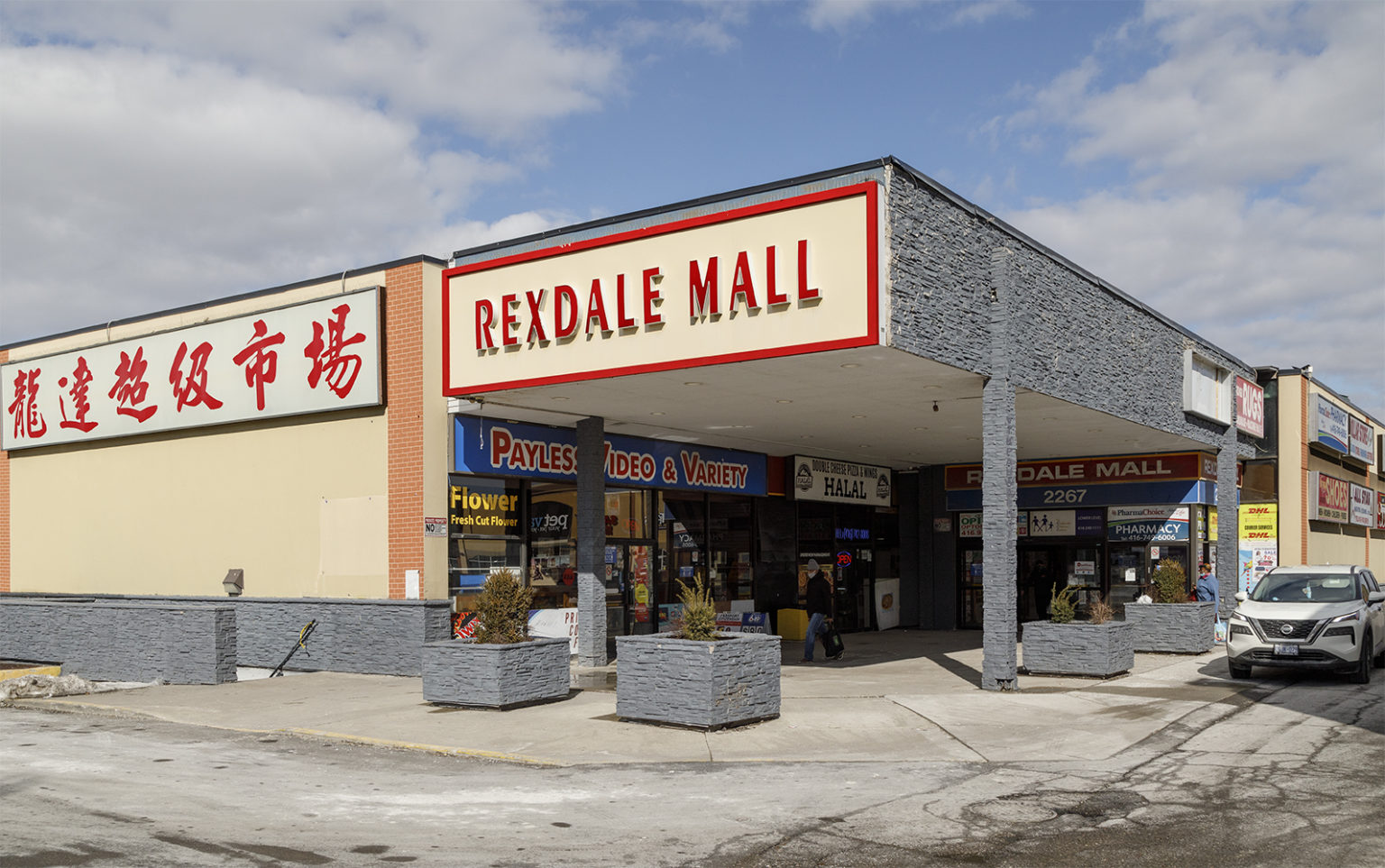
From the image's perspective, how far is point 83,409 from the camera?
24.7 m

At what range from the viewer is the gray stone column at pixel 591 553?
19906 mm

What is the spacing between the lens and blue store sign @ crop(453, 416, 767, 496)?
1961 centimetres

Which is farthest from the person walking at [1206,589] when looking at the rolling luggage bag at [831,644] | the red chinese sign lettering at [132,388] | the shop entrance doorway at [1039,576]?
the red chinese sign lettering at [132,388]

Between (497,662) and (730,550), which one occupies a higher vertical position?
(730,550)

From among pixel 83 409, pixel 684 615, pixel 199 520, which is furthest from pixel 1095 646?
pixel 83 409

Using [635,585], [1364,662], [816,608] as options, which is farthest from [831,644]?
[1364,662]

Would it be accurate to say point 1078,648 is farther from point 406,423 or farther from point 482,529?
point 406,423

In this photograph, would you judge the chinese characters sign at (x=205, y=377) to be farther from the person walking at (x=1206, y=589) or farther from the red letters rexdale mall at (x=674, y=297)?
the person walking at (x=1206, y=589)

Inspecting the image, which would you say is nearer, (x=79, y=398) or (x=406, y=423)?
(x=406, y=423)

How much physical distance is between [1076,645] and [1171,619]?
5166mm

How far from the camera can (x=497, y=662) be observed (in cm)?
1459

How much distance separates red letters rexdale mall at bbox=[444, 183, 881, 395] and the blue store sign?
61.4 inches

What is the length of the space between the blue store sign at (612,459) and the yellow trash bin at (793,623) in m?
3.03

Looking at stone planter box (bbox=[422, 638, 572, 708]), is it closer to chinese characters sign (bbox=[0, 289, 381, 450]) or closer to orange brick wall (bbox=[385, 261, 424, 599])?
orange brick wall (bbox=[385, 261, 424, 599])
